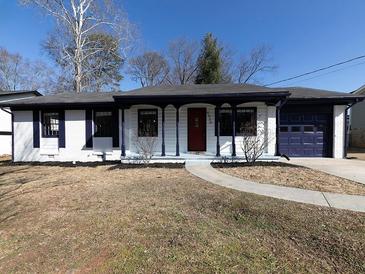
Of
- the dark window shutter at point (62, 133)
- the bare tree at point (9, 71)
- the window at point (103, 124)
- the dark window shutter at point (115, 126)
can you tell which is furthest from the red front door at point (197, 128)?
the bare tree at point (9, 71)

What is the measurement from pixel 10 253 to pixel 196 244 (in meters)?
2.53

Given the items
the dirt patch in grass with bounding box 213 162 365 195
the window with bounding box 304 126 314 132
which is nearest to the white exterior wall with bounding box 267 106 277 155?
the dirt patch in grass with bounding box 213 162 365 195

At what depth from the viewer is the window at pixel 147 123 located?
12672 millimetres

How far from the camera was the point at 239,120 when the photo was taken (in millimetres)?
12406

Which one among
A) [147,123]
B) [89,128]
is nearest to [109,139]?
[89,128]

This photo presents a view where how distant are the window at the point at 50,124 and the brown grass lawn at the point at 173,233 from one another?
7188mm

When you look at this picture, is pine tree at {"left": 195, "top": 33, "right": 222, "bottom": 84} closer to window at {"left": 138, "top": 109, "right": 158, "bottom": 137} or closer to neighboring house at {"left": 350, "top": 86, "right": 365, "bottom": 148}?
neighboring house at {"left": 350, "top": 86, "right": 365, "bottom": 148}

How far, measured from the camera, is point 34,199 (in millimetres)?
6043

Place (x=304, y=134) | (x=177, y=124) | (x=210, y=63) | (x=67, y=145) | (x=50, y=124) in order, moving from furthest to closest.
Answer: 1. (x=210, y=63)
2. (x=304, y=134)
3. (x=50, y=124)
4. (x=67, y=145)
5. (x=177, y=124)

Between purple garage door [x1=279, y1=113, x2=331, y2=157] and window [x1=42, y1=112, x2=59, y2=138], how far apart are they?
11.6 metres

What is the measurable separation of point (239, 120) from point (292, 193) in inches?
260

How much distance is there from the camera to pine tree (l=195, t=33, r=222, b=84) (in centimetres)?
2800

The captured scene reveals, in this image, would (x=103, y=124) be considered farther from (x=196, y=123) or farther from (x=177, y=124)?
(x=196, y=123)

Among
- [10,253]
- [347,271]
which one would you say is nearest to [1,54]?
[10,253]
